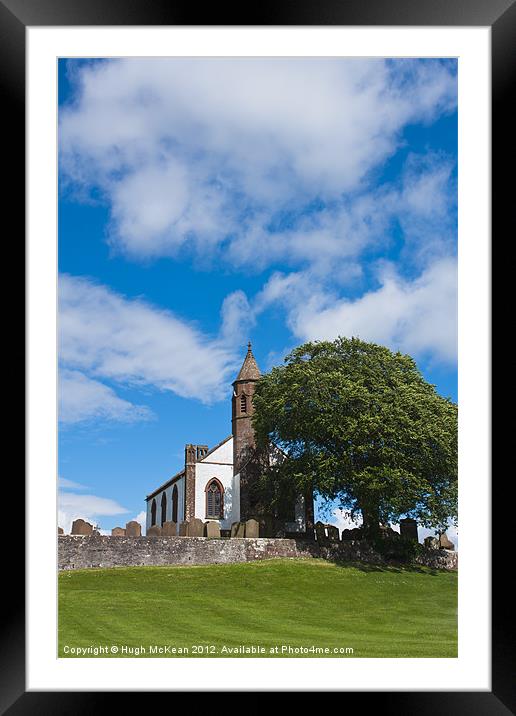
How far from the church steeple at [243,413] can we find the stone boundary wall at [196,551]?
7857 mm

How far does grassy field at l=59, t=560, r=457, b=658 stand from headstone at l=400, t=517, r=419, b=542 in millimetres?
1194

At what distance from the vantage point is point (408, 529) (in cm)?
1978

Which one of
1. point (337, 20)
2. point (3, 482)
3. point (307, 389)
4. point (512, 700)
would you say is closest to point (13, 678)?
point (3, 482)

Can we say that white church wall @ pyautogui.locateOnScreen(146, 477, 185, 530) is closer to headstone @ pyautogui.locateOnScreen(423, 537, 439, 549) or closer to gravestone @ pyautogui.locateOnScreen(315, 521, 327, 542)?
gravestone @ pyautogui.locateOnScreen(315, 521, 327, 542)

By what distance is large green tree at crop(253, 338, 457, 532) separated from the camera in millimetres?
18641

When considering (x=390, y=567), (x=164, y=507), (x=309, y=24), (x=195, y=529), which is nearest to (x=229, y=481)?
(x=164, y=507)

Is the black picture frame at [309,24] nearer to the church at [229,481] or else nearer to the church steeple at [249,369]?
the church at [229,481]

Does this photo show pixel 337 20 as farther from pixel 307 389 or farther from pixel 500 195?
pixel 307 389

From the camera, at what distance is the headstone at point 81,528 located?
16344 millimetres

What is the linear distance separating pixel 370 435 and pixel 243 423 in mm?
8531

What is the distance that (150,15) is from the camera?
14.5 ft

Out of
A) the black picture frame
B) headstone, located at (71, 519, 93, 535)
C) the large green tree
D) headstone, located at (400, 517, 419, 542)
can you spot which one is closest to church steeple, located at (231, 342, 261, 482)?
the large green tree

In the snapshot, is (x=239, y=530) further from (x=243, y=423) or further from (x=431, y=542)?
(x=243, y=423)

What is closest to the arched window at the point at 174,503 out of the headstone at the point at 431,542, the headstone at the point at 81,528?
the headstone at the point at 431,542
